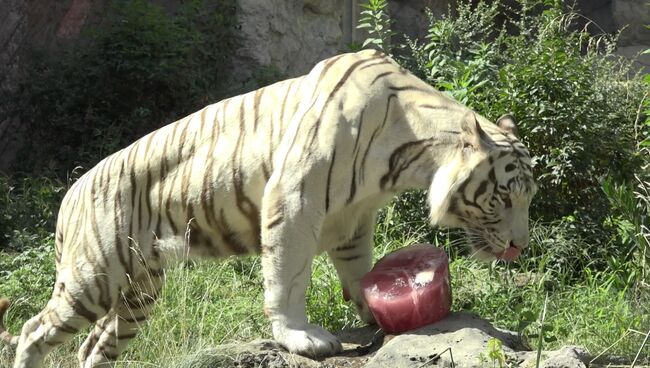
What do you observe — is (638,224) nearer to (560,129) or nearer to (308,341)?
(560,129)

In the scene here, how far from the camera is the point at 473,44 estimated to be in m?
7.75

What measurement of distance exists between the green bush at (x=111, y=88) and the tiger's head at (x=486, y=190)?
4.87 m

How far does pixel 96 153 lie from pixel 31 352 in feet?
12.6

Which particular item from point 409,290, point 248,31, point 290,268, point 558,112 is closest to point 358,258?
point 409,290

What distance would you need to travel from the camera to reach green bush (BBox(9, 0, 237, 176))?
931 cm

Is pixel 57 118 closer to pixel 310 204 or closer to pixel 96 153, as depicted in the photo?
pixel 96 153

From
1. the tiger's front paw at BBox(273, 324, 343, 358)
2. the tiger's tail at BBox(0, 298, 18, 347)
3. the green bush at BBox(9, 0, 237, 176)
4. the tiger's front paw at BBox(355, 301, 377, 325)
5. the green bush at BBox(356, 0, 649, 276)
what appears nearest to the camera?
the tiger's front paw at BBox(273, 324, 343, 358)

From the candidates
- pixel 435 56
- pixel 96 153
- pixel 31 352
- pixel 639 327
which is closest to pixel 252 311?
pixel 31 352

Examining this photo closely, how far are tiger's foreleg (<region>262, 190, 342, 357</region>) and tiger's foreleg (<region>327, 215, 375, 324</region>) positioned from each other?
1.60ft

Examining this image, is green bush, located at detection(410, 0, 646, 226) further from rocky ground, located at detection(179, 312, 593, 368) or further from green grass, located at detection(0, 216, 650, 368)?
rocky ground, located at detection(179, 312, 593, 368)

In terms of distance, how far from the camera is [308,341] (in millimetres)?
4598

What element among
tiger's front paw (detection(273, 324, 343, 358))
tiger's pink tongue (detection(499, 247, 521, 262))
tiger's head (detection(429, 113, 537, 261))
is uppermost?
tiger's head (detection(429, 113, 537, 261))

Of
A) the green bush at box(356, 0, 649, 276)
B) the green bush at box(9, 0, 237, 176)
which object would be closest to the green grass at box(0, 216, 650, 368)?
the green bush at box(356, 0, 649, 276)

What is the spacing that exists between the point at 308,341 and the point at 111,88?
535 centimetres
